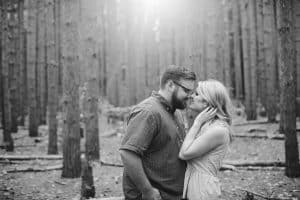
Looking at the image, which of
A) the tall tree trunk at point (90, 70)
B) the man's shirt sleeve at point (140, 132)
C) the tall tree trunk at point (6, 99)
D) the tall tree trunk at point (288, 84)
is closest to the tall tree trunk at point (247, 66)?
the tall tree trunk at point (288, 84)

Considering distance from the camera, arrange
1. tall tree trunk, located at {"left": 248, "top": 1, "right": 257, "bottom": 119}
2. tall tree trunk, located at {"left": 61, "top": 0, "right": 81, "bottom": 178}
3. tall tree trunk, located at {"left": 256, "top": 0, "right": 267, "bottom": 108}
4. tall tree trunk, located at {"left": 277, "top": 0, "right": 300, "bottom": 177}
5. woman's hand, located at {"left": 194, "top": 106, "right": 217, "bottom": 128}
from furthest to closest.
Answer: tall tree trunk, located at {"left": 248, "top": 1, "right": 257, "bottom": 119}
tall tree trunk, located at {"left": 256, "top": 0, "right": 267, "bottom": 108}
tall tree trunk, located at {"left": 61, "top": 0, "right": 81, "bottom": 178}
tall tree trunk, located at {"left": 277, "top": 0, "right": 300, "bottom": 177}
woman's hand, located at {"left": 194, "top": 106, "right": 217, "bottom": 128}

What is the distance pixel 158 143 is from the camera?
2738 millimetres

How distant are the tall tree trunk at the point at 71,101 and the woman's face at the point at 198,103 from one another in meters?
3.95

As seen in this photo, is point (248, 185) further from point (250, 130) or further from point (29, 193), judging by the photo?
point (250, 130)

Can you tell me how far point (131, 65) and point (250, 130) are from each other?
11979 mm

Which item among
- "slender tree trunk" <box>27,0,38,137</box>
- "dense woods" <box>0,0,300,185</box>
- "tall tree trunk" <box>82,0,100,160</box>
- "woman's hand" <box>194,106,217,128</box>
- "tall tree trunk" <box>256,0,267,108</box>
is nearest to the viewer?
"woman's hand" <box>194,106,217,128</box>

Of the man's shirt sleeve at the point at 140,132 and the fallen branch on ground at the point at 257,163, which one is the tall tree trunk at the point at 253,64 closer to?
the fallen branch on ground at the point at 257,163

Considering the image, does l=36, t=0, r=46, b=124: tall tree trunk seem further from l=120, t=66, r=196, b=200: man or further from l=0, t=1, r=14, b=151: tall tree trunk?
l=120, t=66, r=196, b=200: man

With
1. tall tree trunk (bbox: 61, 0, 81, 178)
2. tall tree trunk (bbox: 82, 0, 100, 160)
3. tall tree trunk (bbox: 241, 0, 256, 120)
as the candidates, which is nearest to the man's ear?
tall tree trunk (bbox: 82, 0, 100, 160)

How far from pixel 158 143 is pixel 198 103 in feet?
2.17

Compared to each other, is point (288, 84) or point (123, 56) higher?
point (123, 56)

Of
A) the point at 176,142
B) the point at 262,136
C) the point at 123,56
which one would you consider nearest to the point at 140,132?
the point at 176,142

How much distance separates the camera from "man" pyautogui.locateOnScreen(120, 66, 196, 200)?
8.39 feet

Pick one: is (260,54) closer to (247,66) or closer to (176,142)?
(247,66)
